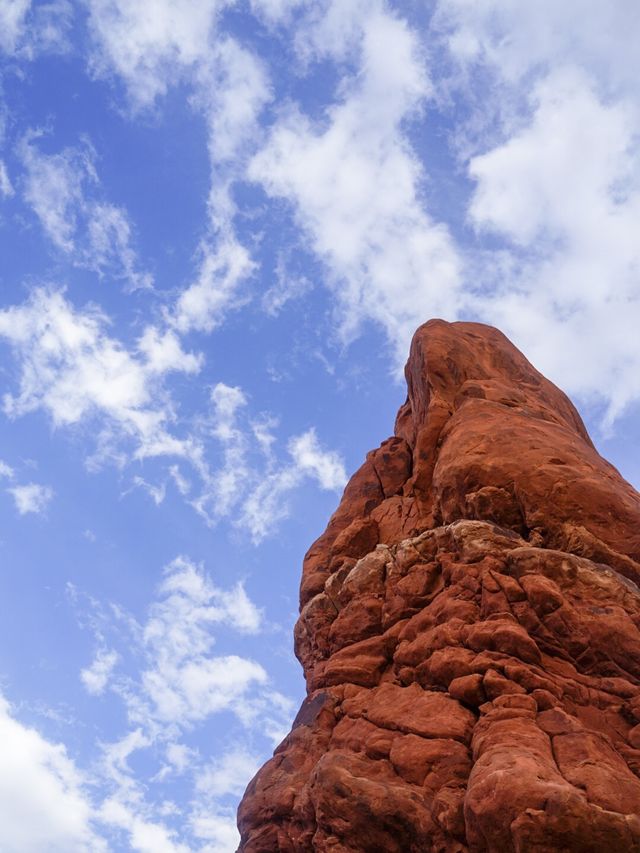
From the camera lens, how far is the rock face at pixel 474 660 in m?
13.7

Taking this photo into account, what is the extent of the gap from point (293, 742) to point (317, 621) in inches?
153

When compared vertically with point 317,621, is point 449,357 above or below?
above

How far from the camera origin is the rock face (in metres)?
13.7

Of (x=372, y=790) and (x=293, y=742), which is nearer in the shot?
(x=372, y=790)

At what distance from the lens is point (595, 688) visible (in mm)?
16656

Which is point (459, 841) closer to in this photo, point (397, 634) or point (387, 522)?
point (397, 634)

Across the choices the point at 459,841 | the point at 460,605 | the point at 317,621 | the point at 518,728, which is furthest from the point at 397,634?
the point at 459,841

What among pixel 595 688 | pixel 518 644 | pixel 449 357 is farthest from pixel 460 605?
pixel 449 357

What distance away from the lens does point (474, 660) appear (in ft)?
54.9

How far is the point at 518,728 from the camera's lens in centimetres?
1502

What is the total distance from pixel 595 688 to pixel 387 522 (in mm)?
8961

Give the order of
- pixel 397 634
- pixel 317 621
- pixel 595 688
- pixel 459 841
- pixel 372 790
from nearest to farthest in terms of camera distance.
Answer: pixel 459 841
pixel 372 790
pixel 595 688
pixel 397 634
pixel 317 621

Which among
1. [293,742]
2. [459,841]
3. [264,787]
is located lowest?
[459,841]

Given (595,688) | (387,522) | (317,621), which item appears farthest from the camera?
(387,522)
